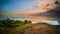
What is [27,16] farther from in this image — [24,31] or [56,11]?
[56,11]

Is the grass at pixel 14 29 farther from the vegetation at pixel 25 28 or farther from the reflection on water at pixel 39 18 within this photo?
the reflection on water at pixel 39 18

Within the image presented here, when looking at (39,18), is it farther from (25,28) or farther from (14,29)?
(14,29)

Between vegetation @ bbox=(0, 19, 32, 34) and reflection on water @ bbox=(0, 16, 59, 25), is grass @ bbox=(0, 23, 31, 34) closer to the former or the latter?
vegetation @ bbox=(0, 19, 32, 34)

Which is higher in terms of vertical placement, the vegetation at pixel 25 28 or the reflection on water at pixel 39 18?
the reflection on water at pixel 39 18

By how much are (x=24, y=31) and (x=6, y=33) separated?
0.92 feet

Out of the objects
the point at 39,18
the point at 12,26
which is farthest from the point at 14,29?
the point at 39,18

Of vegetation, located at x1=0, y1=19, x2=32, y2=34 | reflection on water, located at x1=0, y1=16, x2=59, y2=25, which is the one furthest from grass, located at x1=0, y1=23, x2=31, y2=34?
reflection on water, located at x1=0, y1=16, x2=59, y2=25

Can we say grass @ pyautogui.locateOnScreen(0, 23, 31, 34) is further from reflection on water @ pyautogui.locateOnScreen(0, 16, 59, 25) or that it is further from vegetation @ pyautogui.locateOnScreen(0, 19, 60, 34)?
reflection on water @ pyautogui.locateOnScreen(0, 16, 59, 25)

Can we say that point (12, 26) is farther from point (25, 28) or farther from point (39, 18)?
point (39, 18)

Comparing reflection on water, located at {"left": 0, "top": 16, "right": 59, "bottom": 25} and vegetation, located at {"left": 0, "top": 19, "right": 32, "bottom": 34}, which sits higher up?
reflection on water, located at {"left": 0, "top": 16, "right": 59, "bottom": 25}

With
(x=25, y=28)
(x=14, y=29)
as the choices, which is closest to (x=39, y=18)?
(x=25, y=28)

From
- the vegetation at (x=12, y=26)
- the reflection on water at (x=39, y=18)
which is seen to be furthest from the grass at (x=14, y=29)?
the reflection on water at (x=39, y=18)

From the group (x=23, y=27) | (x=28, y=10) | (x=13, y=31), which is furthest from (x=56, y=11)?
(x=13, y=31)

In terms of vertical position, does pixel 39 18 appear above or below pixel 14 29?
above
